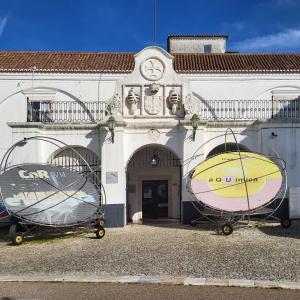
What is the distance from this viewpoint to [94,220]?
16250mm

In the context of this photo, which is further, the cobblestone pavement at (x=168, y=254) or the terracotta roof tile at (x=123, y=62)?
the terracotta roof tile at (x=123, y=62)

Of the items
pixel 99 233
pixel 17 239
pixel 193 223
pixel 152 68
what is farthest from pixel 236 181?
pixel 17 239

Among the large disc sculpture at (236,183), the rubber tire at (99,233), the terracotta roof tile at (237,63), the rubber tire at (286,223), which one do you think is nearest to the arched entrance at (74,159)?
the rubber tire at (99,233)

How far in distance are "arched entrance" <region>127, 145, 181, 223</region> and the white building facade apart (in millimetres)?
50

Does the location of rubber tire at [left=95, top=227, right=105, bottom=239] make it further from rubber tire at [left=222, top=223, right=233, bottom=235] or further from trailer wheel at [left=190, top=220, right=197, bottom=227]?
rubber tire at [left=222, top=223, right=233, bottom=235]

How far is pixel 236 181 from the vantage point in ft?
53.7

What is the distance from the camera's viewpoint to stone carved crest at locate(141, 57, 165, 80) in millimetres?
17828

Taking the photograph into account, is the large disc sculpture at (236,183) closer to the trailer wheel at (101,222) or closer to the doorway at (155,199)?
the trailer wheel at (101,222)

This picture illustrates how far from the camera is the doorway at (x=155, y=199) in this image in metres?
21.1

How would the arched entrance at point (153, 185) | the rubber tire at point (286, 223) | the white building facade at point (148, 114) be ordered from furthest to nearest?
the arched entrance at point (153, 185)
the white building facade at point (148, 114)
the rubber tire at point (286, 223)

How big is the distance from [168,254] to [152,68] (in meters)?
8.69

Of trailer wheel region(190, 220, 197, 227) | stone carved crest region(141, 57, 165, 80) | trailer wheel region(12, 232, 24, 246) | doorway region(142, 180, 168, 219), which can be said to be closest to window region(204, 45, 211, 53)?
doorway region(142, 180, 168, 219)

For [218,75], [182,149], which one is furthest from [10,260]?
[218,75]

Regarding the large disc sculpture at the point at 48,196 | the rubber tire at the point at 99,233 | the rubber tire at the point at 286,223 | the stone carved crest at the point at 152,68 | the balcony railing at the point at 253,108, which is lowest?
the rubber tire at the point at 99,233
